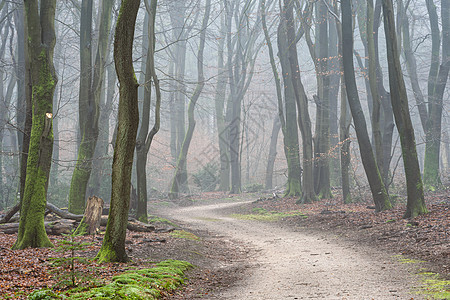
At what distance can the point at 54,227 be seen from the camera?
31.2ft

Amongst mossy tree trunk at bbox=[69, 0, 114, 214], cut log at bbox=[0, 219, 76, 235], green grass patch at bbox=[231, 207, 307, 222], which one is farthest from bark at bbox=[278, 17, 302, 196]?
cut log at bbox=[0, 219, 76, 235]

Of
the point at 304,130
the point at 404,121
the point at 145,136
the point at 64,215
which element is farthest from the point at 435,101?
the point at 64,215

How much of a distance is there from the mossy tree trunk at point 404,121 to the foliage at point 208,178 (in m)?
20.2

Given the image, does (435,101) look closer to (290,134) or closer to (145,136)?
(290,134)

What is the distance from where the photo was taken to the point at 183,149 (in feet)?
80.6

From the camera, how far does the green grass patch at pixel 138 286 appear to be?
4.03 meters

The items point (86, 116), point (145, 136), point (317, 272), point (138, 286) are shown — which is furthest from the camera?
point (145, 136)

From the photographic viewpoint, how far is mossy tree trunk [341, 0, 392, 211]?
12055 mm

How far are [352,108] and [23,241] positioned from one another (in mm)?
9693

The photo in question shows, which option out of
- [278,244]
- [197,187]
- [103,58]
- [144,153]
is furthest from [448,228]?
[197,187]

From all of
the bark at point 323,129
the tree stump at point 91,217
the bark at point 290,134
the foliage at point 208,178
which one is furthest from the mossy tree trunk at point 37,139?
the foliage at point 208,178

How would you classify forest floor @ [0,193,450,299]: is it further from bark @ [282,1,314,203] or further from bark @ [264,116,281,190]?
bark @ [264,116,281,190]

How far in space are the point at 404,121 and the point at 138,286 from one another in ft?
27.2

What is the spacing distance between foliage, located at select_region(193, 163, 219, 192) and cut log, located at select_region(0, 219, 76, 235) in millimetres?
19493
